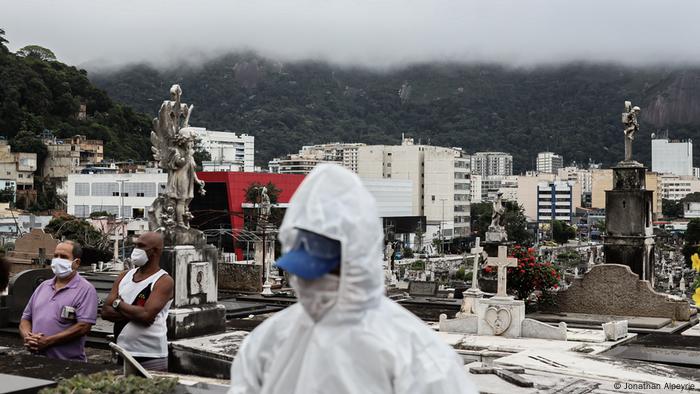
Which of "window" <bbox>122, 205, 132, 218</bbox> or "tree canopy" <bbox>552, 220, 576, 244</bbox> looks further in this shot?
"tree canopy" <bbox>552, 220, 576, 244</bbox>

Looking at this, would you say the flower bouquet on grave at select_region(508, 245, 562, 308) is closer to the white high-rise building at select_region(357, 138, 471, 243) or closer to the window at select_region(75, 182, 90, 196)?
the window at select_region(75, 182, 90, 196)

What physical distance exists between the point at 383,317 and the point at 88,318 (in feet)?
15.5

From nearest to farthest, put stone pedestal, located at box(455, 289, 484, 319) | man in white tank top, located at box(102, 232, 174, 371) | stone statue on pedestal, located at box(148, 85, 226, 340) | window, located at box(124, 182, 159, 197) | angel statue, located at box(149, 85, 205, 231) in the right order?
1. man in white tank top, located at box(102, 232, 174, 371)
2. stone statue on pedestal, located at box(148, 85, 226, 340)
3. angel statue, located at box(149, 85, 205, 231)
4. stone pedestal, located at box(455, 289, 484, 319)
5. window, located at box(124, 182, 159, 197)

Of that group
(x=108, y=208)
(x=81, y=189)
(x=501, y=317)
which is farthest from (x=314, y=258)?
(x=81, y=189)

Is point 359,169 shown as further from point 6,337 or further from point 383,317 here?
point 383,317

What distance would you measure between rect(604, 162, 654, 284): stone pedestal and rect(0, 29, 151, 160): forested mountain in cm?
7484

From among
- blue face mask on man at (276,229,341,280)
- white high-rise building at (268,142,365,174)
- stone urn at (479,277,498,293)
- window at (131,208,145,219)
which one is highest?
white high-rise building at (268,142,365,174)

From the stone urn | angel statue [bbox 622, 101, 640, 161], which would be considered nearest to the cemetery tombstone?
the stone urn

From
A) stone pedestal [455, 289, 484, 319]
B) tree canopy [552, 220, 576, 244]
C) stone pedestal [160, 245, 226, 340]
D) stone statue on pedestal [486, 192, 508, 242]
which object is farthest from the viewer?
tree canopy [552, 220, 576, 244]

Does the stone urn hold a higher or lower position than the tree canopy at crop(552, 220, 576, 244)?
lower

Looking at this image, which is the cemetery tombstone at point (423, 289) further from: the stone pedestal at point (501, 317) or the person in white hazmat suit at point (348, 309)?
the person in white hazmat suit at point (348, 309)

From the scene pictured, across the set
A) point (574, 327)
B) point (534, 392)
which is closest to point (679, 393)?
point (534, 392)

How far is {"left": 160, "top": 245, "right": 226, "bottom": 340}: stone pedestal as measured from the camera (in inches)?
421

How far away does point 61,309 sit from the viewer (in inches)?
280
